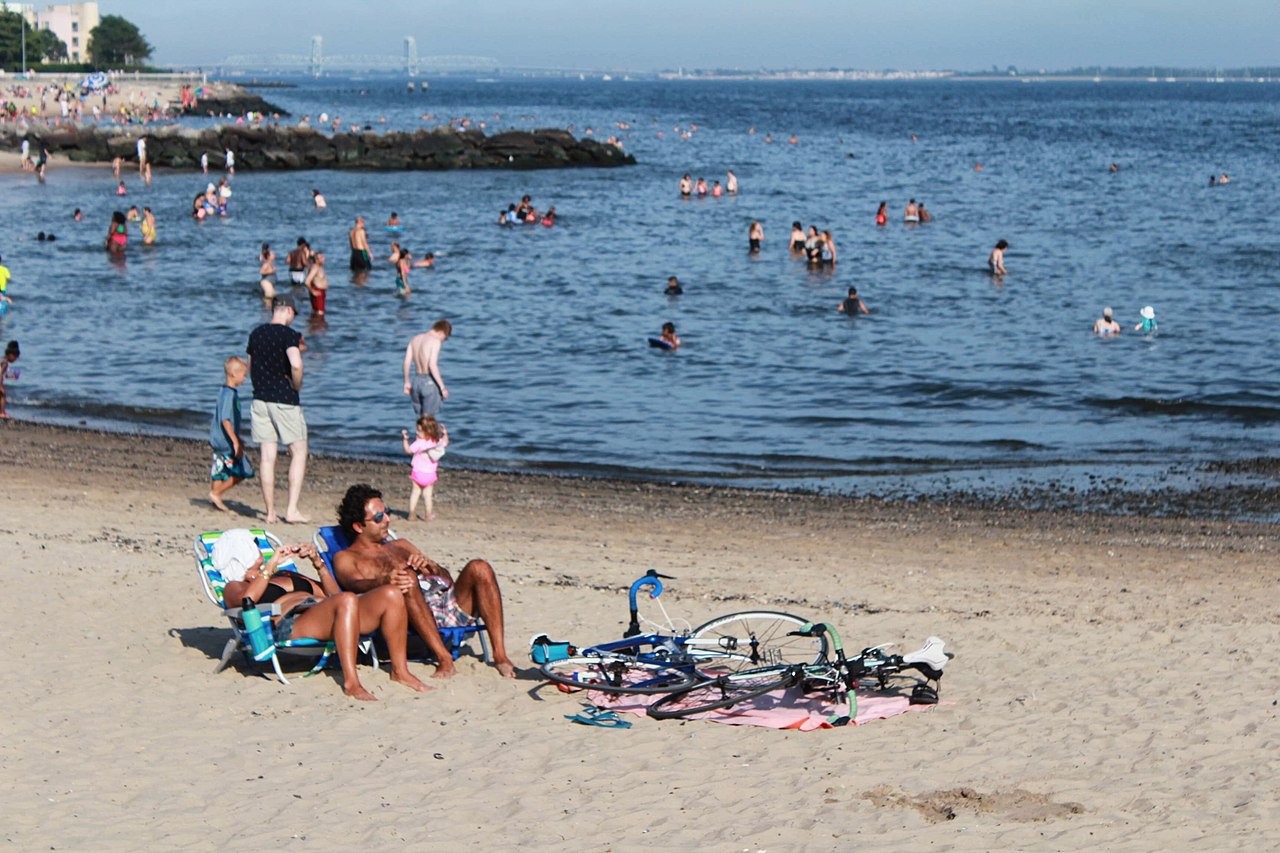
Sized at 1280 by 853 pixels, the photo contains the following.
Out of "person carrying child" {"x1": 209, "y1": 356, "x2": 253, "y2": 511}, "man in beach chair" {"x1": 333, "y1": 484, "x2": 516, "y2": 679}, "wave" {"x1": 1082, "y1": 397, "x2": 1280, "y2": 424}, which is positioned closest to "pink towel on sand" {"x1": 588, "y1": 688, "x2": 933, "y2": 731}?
"man in beach chair" {"x1": 333, "y1": 484, "x2": 516, "y2": 679}

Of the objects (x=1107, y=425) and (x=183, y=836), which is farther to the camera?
(x=1107, y=425)

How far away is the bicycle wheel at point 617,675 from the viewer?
7141 millimetres

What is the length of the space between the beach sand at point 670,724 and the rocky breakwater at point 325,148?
52051 millimetres

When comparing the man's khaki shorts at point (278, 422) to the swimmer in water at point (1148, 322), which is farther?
the swimmer in water at point (1148, 322)

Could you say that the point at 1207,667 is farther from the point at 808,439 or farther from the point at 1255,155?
the point at 1255,155

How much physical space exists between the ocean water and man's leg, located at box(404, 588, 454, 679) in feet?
23.6

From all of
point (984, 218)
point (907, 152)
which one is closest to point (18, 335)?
point (984, 218)

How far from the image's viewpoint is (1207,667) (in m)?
7.84

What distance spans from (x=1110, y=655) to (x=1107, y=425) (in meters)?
9.59

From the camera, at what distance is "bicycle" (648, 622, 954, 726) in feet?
22.9

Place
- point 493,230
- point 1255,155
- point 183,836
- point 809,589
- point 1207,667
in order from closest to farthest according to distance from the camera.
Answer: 1. point 183,836
2. point 1207,667
3. point 809,589
4. point 493,230
5. point 1255,155

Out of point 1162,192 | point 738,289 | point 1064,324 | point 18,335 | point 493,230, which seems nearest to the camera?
point 18,335

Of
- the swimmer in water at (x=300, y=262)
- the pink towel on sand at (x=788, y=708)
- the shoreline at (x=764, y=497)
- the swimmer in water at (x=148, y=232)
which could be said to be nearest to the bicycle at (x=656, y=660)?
the pink towel on sand at (x=788, y=708)

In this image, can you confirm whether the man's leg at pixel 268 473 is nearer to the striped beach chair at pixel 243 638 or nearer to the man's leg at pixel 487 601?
the striped beach chair at pixel 243 638
